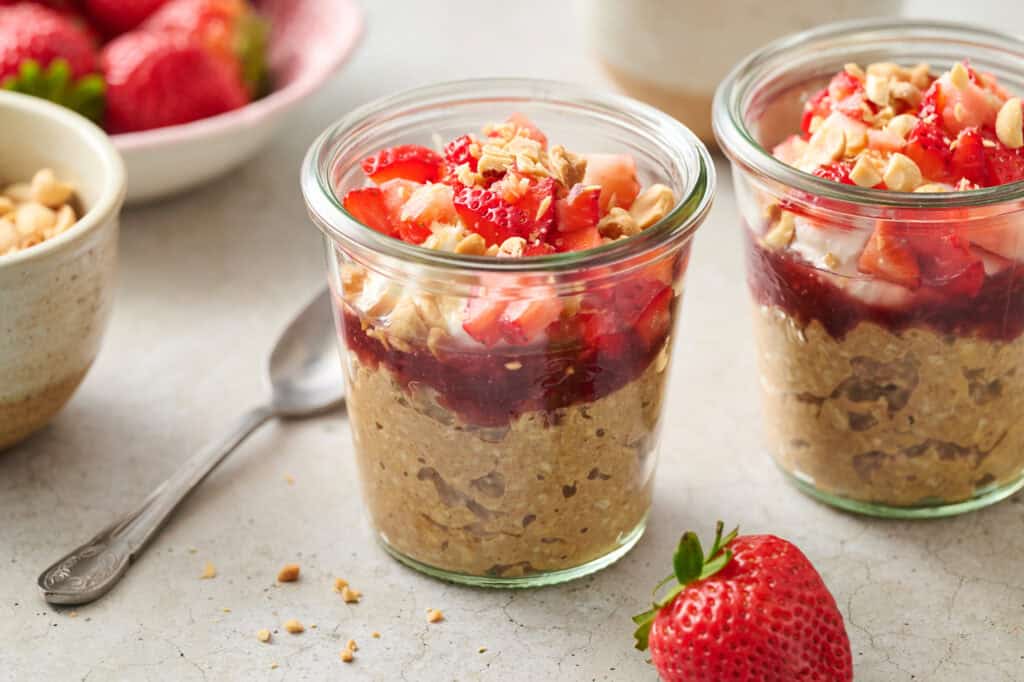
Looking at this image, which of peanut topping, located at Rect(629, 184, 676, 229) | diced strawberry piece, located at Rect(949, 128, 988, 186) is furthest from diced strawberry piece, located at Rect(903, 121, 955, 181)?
peanut topping, located at Rect(629, 184, 676, 229)

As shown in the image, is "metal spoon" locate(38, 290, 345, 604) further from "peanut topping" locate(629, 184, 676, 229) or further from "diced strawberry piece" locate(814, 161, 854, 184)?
"diced strawberry piece" locate(814, 161, 854, 184)

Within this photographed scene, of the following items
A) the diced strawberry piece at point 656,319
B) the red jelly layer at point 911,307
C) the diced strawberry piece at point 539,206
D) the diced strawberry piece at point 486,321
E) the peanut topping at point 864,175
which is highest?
the diced strawberry piece at point 539,206

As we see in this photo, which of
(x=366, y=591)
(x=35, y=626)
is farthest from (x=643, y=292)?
(x=35, y=626)

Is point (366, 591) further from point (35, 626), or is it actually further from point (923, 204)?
point (923, 204)

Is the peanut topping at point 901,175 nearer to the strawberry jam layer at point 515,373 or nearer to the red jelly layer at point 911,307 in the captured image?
the red jelly layer at point 911,307

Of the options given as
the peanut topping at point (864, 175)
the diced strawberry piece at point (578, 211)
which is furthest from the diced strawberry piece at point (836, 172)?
the diced strawberry piece at point (578, 211)
